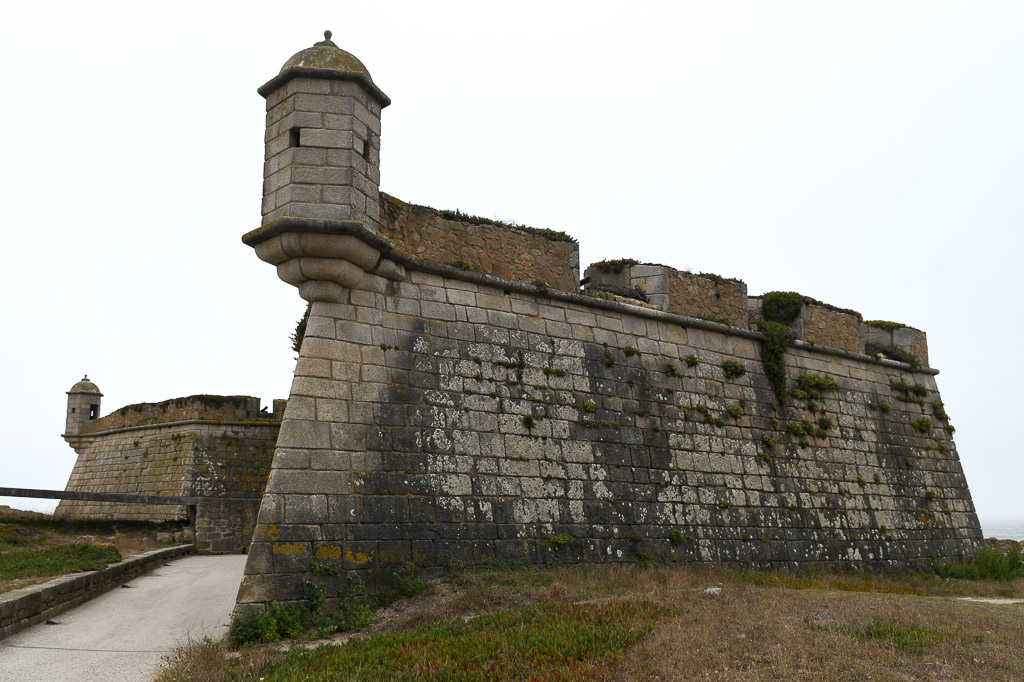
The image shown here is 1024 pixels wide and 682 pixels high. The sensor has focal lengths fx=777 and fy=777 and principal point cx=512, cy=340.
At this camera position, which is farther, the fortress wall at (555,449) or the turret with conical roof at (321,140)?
the turret with conical roof at (321,140)

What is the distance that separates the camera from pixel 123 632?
8164 mm

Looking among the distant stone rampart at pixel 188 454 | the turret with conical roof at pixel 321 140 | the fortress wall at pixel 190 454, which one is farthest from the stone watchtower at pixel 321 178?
the fortress wall at pixel 190 454

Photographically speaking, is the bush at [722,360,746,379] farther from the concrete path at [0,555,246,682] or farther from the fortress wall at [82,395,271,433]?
the fortress wall at [82,395,271,433]

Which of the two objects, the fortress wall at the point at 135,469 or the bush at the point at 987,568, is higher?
the fortress wall at the point at 135,469

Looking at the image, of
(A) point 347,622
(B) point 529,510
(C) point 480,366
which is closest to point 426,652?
(A) point 347,622

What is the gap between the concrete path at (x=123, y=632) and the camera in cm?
645

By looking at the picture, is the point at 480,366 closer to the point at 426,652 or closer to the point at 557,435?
the point at 557,435

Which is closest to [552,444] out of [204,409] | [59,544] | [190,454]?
[59,544]

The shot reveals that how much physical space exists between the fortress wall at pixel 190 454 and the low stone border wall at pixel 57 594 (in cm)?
746

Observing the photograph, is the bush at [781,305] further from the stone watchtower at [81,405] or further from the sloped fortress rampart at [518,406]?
the stone watchtower at [81,405]

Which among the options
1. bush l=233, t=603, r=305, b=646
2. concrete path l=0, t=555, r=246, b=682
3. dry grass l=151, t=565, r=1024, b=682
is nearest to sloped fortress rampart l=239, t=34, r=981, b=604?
bush l=233, t=603, r=305, b=646

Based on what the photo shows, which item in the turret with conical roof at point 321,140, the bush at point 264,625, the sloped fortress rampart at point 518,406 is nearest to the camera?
the bush at point 264,625

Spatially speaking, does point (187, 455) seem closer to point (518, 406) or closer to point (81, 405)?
point (81, 405)

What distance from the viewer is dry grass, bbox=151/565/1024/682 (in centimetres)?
540
